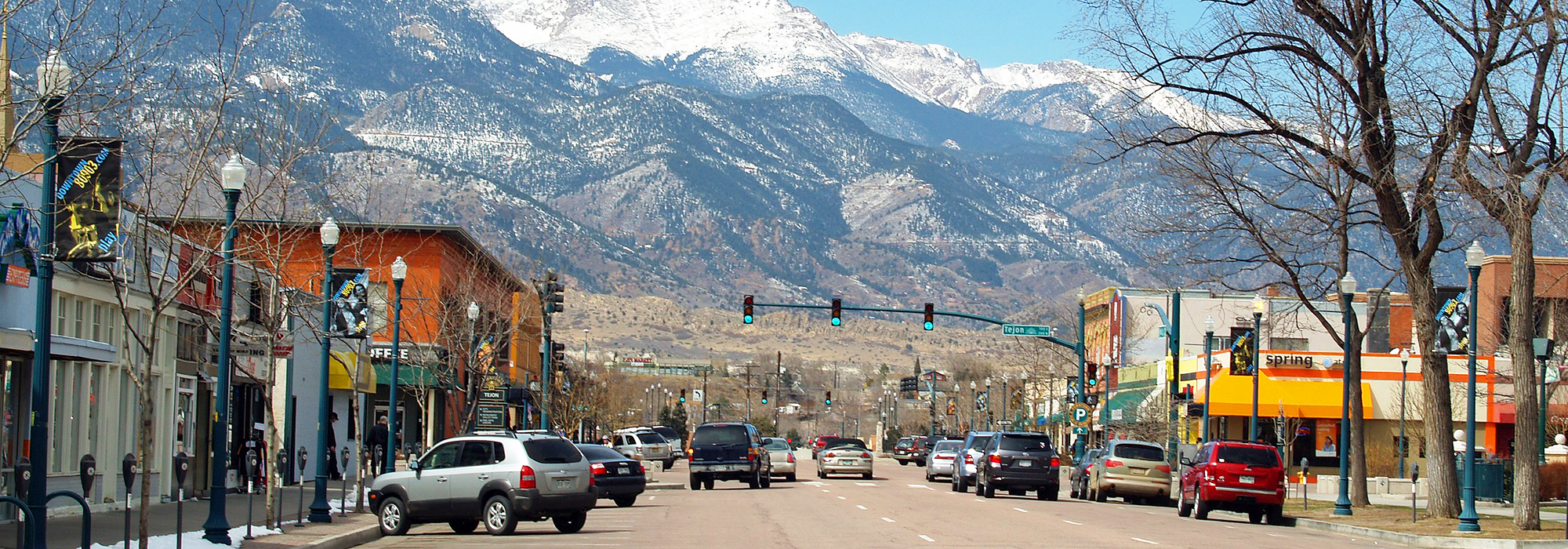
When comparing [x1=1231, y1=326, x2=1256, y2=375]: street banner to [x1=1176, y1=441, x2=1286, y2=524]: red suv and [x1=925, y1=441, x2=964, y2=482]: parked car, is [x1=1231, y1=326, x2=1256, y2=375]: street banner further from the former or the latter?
[x1=925, y1=441, x2=964, y2=482]: parked car

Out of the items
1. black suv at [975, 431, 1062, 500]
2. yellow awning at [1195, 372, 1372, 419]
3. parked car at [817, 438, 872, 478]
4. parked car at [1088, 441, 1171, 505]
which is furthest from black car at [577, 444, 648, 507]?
yellow awning at [1195, 372, 1372, 419]

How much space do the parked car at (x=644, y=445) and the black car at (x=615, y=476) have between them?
71.4ft

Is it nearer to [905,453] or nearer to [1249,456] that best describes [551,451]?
[1249,456]

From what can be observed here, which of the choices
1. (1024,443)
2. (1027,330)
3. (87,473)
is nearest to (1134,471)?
(1024,443)

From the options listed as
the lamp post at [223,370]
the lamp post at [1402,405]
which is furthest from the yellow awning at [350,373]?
the lamp post at [1402,405]

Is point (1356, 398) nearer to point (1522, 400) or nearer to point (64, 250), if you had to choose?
point (1522, 400)

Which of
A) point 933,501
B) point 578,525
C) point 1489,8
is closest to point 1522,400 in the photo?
point 1489,8

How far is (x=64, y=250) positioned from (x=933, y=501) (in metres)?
24.9

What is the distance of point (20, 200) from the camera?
79.1ft

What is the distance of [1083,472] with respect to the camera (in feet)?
138

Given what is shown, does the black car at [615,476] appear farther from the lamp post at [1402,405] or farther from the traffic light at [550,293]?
the lamp post at [1402,405]

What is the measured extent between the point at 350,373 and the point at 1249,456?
2440 centimetres

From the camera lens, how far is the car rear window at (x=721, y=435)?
4466cm

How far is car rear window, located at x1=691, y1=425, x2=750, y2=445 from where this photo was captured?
44.7m
